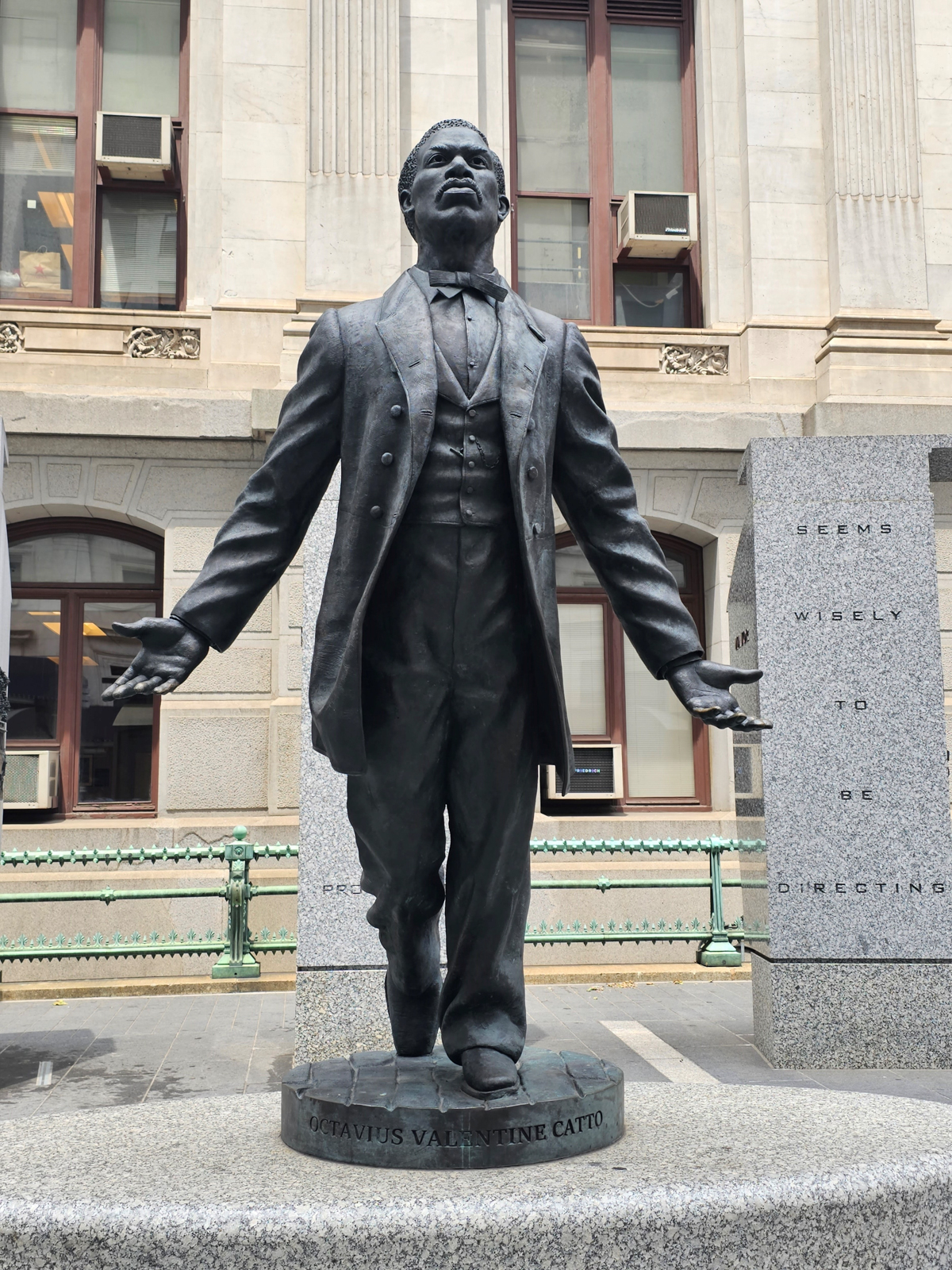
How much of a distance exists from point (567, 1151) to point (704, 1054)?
16.6 feet

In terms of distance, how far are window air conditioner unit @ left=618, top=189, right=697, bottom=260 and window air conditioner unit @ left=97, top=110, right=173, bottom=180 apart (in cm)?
518

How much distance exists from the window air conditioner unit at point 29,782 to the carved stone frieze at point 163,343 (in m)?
4.37

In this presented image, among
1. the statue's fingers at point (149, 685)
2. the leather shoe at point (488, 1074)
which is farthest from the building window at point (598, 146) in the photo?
the leather shoe at point (488, 1074)

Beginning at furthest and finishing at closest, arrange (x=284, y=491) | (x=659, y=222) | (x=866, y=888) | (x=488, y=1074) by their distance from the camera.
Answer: (x=659, y=222)
(x=866, y=888)
(x=284, y=491)
(x=488, y=1074)

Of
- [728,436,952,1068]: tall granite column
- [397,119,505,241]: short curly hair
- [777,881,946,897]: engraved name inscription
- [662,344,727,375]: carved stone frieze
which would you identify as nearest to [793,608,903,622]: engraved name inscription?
[728,436,952,1068]: tall granite column

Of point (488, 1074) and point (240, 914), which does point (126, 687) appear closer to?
point (488, 1074)

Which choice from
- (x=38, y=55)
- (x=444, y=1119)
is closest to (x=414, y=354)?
(x=444, y=1119)

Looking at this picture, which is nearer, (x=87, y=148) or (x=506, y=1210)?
(x=506, y=1210)

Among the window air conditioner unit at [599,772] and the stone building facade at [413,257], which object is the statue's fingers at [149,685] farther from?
the window air conditioner unit at [599,772]

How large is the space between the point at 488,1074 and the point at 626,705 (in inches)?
434

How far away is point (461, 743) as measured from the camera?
11.5ft

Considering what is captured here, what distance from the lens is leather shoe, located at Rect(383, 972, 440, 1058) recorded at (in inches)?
147

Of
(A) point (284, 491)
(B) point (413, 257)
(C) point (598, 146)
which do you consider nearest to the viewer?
(A) point (284, 491)

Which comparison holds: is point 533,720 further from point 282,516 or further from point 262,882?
point 262,882
